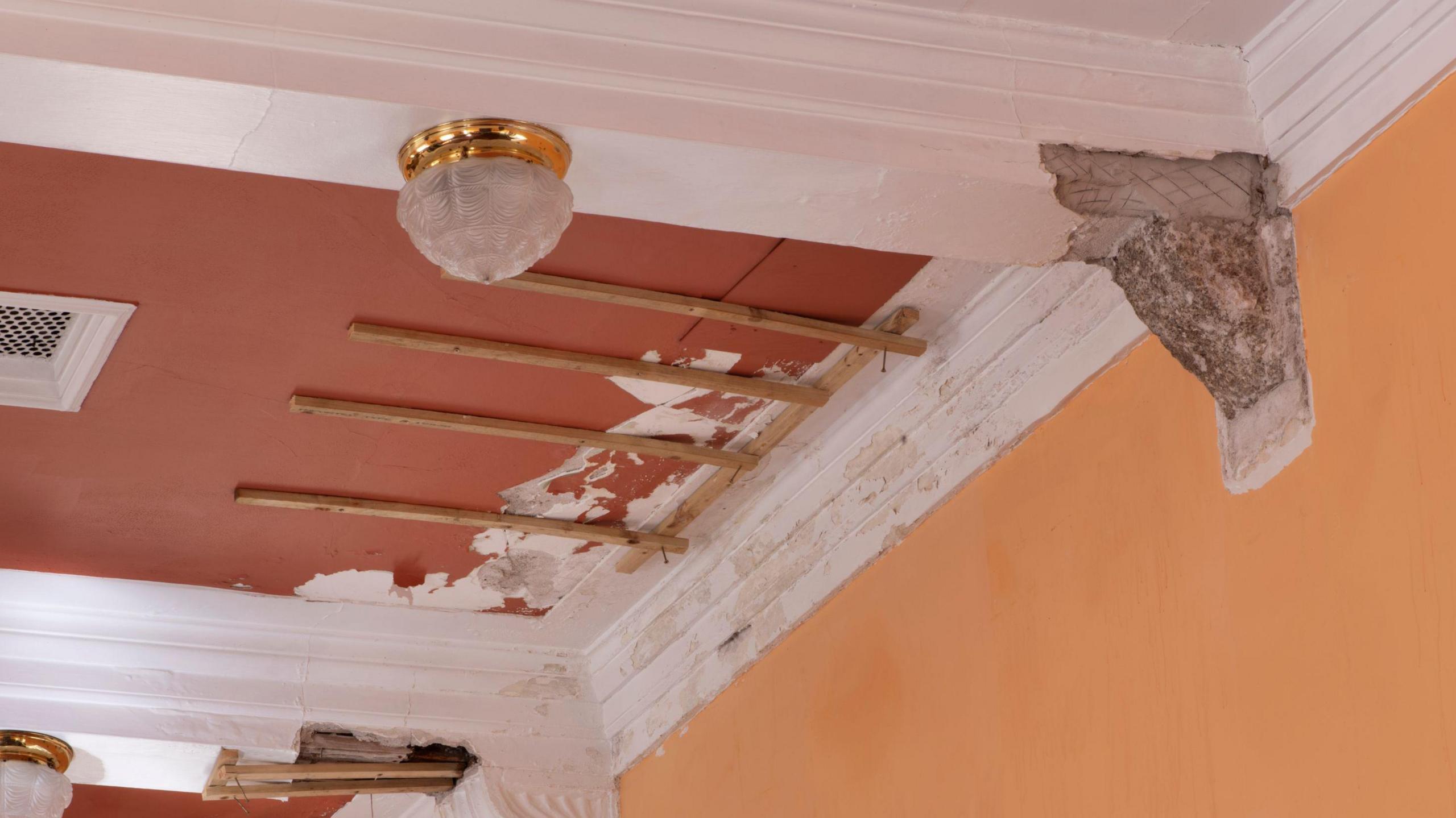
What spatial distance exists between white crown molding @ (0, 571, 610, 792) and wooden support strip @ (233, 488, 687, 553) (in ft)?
2.23

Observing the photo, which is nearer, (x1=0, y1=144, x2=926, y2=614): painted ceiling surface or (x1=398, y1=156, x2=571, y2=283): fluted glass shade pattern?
(x1=398, y1=156, x2=571, y2=283): fluted glass shade pattern

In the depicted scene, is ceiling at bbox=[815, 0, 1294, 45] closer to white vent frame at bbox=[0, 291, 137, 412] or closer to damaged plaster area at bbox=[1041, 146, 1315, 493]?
damaged plaster area at bbox=[1041, 146, 1315, 493]

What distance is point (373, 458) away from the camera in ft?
14.1

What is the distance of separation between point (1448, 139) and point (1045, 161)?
67 cm

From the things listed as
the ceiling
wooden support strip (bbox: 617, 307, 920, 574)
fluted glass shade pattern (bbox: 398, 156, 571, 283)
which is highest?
the ceiling

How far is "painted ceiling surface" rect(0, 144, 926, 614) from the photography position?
3359mm

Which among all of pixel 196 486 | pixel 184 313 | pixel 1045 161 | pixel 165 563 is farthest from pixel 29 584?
pixel 1045 161

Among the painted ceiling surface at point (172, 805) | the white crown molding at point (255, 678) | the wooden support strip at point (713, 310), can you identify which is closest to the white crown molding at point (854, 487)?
the wooden support strip at point (713, 310)

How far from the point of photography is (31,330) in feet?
12.2

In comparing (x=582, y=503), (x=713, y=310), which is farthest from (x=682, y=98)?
(x=582, y=503)

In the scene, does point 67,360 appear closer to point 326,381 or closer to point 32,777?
point 326,381

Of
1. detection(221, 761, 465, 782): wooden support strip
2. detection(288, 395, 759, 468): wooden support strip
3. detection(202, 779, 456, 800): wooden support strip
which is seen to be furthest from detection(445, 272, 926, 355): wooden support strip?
detection(202, 779, 456, 800): wooden support strip

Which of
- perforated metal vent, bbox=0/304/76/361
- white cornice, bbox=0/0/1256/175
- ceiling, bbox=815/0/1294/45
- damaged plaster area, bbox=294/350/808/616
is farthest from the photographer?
damaged plaster area, bbox=294/350/808/616

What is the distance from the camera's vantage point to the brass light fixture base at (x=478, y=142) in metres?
2.69
